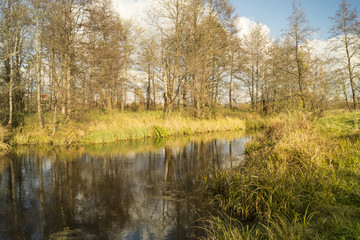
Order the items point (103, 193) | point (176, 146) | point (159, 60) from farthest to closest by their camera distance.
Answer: point (159, 60), point (176, 146), point (103, 193)

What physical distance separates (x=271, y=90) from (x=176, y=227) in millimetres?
28081

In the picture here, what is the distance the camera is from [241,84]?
98.5 ft

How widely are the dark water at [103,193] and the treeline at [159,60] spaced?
456 centimetres

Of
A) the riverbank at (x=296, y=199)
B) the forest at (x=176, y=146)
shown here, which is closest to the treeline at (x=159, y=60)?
the forest at (x=176, y=146)

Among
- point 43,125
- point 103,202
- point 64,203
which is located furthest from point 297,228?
point 43,125

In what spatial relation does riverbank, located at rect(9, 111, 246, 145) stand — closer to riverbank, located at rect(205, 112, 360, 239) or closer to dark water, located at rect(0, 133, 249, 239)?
dark water, located at rect(0, 133, 249, 239)

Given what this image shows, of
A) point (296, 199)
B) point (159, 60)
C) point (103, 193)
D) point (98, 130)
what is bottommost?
point (103, 193)

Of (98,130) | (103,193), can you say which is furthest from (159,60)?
(103,193)

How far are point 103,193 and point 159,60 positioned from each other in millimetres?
15806

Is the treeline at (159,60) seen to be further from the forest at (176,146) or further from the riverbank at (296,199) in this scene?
the riverbank at (296,199)

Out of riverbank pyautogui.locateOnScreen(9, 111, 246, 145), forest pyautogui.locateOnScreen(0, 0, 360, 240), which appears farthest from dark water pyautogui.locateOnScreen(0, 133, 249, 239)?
→ riverbank pyautogui.locateOnScreen(9, 111, 246, 145)

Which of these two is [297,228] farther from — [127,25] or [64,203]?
[127,25]

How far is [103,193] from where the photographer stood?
19.3ft

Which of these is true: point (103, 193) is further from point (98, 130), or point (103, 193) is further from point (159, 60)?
point (159, 60)
